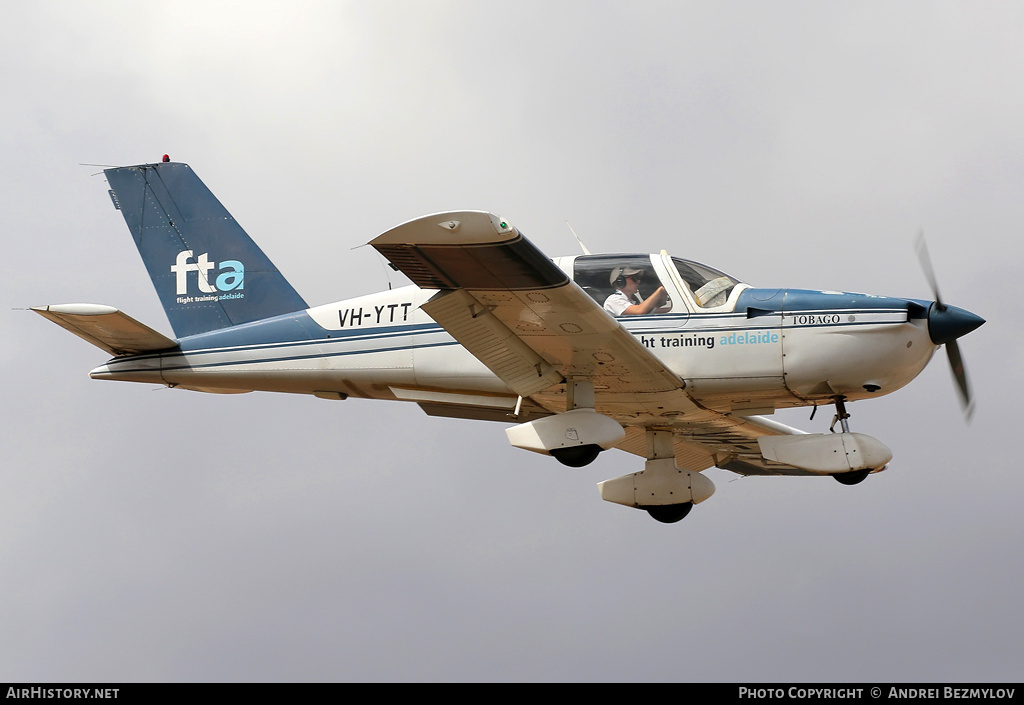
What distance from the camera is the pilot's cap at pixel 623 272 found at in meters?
13.9

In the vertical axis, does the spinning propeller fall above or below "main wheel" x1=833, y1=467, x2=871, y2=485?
above

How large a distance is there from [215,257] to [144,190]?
1444 millimetres

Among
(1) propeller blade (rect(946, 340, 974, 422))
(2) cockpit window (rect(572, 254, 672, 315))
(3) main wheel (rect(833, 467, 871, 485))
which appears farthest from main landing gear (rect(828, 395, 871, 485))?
(2) cockpit window (rect(572, 254, 672, 315))

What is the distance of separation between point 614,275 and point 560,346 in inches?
48.5

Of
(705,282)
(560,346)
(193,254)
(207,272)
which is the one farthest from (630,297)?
(193,254)

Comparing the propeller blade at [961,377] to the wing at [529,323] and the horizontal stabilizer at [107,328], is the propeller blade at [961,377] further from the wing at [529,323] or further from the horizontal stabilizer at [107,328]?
the horizontal stabilizer at [107,328]

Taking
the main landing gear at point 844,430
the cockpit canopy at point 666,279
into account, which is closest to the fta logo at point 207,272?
the cockpit canopy at point 666,279

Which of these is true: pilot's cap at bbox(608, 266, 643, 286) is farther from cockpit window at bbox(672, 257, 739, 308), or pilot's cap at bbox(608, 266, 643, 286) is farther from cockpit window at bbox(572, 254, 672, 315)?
cockpit window at bbox(672, 257, 739, 308)

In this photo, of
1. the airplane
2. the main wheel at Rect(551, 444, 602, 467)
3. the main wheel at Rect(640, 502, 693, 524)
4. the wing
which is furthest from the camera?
the main wheel at Rect(640, 502, 693, 524)

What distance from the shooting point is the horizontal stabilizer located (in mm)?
13883

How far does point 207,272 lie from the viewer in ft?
53.9

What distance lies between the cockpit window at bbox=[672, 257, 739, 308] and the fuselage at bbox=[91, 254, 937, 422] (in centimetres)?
3

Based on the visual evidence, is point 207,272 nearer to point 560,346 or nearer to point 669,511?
point 560,346
